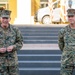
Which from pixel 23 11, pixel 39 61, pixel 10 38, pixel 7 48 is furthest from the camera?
pixel 23 11

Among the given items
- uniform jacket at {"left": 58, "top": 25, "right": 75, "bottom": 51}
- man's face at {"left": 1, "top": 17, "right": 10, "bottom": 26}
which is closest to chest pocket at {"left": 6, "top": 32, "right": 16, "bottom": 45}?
man's face at {"left": 1, "top": 17, "right": 10, "bottom": 26}

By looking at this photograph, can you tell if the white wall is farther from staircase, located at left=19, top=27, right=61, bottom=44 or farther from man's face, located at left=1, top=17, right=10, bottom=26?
man's face, located at left=1, top=17, right=10, bottom=26

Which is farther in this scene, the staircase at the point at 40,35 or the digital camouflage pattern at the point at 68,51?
the staircase at the point at 40,35

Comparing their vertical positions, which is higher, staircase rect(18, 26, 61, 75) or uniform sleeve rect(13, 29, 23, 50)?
uniform sleeve rect(13, 29, 23, 50)

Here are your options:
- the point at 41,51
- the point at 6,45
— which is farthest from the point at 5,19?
the point at 41,51

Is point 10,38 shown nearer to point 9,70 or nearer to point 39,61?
point 9,70

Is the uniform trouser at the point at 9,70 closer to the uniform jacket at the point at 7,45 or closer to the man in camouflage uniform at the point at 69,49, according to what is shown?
the uniform jacket at the point at 7,45

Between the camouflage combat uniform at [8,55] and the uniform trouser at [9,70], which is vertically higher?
the camouflage combat uniform at [8,55]

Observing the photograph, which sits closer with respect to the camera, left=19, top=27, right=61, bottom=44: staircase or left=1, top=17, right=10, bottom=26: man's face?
left=1, top=17, right=10, bottom=26: man's face

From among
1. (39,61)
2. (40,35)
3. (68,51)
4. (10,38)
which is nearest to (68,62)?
(68,51)

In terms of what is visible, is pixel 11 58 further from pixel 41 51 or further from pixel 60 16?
pixel 60 16

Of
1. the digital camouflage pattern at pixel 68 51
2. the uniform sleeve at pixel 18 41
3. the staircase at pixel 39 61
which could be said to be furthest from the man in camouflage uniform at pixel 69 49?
the staircase at pixel 39 61

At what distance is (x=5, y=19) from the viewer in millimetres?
5484

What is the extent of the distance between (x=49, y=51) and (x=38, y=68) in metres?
0.91
